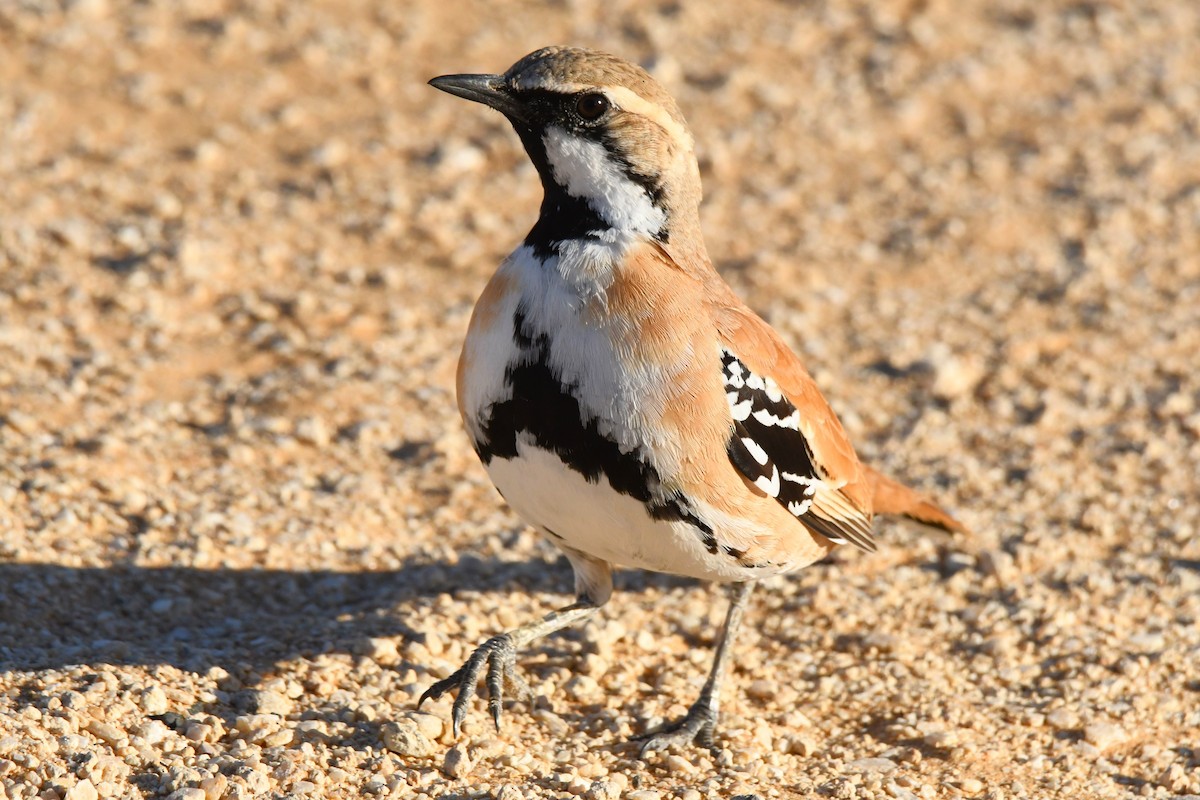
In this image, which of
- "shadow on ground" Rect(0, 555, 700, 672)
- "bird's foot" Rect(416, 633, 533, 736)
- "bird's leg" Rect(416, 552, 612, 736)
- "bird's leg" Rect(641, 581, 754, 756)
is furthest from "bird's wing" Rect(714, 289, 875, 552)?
"shadow on ground" Rect(0, 555, 700, 672)

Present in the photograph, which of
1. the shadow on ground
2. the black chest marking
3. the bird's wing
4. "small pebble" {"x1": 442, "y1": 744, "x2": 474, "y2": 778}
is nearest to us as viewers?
the black chest marking

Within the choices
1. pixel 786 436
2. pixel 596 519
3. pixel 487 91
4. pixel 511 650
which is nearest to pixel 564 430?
pixel 596 519

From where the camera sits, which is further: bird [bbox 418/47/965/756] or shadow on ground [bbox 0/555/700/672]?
shadow on ground [bbox 0/555/700/672]

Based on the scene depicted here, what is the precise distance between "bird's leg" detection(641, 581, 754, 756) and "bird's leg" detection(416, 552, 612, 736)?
0.53 meters

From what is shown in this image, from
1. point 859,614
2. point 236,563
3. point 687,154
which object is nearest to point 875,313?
point 859,614

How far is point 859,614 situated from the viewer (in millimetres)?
7020

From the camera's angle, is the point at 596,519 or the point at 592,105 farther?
the point at 592,105

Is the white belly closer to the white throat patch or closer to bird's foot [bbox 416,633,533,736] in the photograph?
bird's foot [bbox 416,633,533,736]

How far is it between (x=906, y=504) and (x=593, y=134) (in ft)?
7.93

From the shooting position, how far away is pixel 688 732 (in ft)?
19.6

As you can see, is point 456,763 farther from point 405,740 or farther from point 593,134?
point 593,134

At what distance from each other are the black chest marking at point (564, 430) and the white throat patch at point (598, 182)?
0.57 metres

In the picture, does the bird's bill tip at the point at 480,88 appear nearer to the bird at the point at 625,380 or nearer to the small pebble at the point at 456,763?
the bird at the point at 625,380

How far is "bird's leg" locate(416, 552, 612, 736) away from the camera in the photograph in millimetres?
5848
